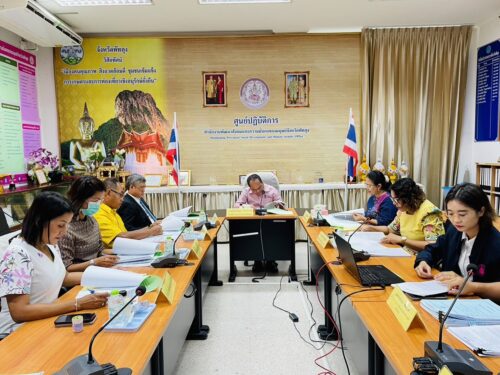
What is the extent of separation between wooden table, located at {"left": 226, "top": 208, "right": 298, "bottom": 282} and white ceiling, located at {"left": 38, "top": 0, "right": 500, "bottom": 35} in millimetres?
2372

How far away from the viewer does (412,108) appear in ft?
17.9

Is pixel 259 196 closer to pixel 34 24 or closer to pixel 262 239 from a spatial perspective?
pixel 262 239

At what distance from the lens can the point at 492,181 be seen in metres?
4.45

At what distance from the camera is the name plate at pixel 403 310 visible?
1.39 metres

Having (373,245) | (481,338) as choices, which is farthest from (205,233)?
(481,338)

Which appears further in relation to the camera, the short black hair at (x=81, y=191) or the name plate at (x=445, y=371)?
the short black hair at (x=81, y=191)

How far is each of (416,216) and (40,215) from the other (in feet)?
7.37

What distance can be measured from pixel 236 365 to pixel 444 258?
1377mm

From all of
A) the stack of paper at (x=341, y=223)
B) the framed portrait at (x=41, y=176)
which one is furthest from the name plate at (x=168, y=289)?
the framed portrait at (x=41, y=176)

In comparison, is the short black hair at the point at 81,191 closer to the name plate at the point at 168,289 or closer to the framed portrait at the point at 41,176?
the name plate at the point at 168,289

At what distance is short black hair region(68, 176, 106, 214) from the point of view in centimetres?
234

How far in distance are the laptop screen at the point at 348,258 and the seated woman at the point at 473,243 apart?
12.8 inches

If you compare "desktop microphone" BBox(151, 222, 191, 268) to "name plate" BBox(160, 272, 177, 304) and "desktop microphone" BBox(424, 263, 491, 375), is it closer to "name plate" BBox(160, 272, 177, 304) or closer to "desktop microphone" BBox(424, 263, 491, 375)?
"name plate" BBox(160, 272, 177, 304)

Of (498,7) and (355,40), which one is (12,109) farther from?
(498,7)
